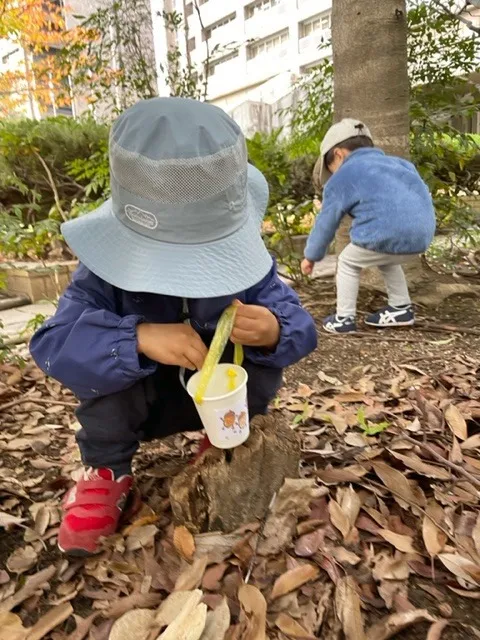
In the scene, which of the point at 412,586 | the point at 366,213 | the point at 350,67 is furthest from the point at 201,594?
the point at 350,67

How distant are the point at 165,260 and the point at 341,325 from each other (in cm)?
177

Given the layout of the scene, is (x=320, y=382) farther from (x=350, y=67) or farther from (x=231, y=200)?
(x=350, y=67)

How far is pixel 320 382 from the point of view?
2107 mm

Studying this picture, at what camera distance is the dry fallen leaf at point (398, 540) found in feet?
3.58

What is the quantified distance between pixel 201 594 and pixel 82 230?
73cm

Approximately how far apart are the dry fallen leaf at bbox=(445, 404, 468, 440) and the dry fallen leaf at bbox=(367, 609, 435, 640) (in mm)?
668

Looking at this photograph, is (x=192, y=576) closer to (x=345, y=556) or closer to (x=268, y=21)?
(x=345, y=556)

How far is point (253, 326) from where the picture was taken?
1141 millimetres

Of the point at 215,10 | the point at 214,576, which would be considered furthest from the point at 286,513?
the point at 215,10

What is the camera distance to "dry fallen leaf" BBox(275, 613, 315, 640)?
912mm

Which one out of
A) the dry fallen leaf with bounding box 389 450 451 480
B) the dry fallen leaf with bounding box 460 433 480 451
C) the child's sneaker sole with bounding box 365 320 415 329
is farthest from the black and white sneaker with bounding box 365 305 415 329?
the dry fallen leaf with bounding box 389 450 451 480

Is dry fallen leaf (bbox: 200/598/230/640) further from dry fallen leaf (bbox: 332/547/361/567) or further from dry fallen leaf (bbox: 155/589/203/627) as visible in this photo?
dry fallen leaf (bbox: 332/547/361/567)

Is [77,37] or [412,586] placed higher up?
[77,37]

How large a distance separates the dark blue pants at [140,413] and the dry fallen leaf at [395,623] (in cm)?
57
